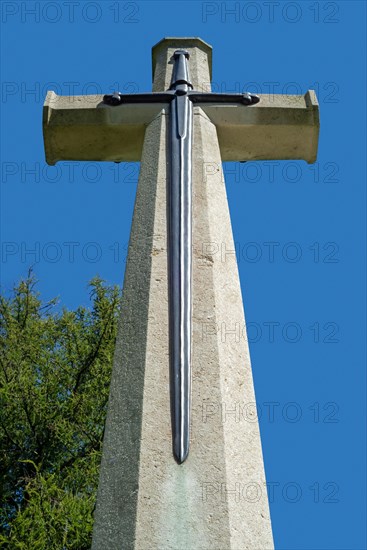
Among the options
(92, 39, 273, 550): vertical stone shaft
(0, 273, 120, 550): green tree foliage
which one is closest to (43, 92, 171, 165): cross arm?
(92, 39, 273, 550): vertical stone shaft

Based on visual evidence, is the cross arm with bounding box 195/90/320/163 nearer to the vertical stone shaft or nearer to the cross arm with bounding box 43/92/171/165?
the cross arm with bounding box 43/92/171/165

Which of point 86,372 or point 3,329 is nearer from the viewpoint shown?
point 86,372

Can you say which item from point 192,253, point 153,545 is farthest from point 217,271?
point 153,545

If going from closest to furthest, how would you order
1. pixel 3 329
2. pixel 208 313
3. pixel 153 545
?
pixel 153 545 < pixel 208 313 < pixel 3 329

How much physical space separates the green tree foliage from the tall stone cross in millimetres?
3284

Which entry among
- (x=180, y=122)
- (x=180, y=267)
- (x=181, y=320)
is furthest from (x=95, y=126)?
(x=181, y=320)

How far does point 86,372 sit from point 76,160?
387 centimetres

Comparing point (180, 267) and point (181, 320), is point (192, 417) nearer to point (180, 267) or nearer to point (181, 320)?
point (181, 320)

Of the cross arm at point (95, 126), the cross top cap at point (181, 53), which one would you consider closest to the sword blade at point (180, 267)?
the cross arm at point (95, 126)

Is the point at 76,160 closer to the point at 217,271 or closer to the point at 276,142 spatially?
the point at 276,142

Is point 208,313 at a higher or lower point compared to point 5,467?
lower

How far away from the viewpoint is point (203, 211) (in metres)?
5.38

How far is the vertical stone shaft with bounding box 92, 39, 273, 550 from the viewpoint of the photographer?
423 cm

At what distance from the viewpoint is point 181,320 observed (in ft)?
15.8
